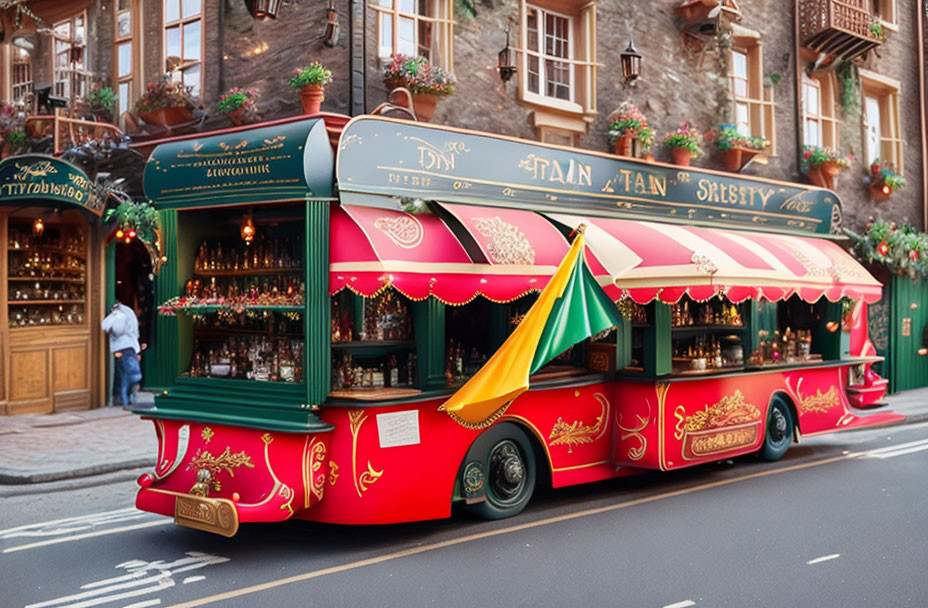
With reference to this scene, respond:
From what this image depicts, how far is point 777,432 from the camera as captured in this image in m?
11.7

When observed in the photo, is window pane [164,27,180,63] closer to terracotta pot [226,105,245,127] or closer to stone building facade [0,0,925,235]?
stone building facade [0,0,925,235]

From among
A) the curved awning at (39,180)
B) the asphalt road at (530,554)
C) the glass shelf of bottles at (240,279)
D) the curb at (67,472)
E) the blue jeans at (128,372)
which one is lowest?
the asphalt road at (530,554)

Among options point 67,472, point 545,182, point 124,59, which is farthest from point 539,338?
point 124,59

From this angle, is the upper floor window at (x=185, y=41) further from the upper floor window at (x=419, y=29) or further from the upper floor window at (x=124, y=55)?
the upper floor window at (x=419, y=29)

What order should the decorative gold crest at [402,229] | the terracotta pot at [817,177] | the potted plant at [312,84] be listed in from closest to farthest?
the decorative gold crest at [402,229] → the potted plant at [312,84] → the terracotta pot at [817,177]

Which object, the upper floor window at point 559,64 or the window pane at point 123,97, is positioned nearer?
the upper floor window at point 559,64

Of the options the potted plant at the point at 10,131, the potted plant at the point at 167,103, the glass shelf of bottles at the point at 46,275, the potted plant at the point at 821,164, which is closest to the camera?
the potted plant at the point at 167,103

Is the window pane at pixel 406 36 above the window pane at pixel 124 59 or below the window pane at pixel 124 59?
below

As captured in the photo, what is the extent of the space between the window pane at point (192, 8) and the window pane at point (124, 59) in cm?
165

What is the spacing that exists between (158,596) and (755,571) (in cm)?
416

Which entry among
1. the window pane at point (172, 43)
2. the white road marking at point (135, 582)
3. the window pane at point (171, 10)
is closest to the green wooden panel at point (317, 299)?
the white road marking at point (135, 582)

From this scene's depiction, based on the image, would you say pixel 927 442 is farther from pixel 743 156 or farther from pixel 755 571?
pixel 755 571

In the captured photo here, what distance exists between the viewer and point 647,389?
32.1ft

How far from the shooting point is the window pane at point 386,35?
12375 millimetres
